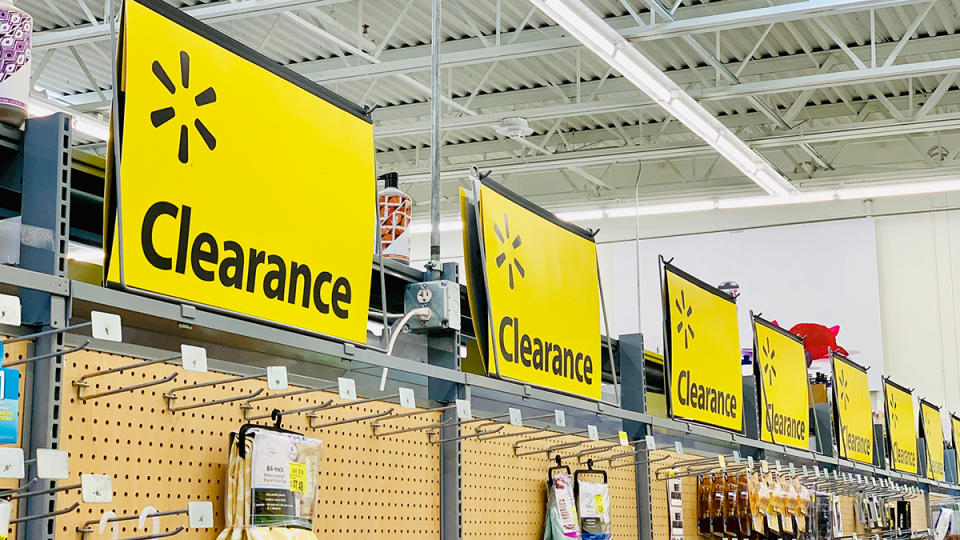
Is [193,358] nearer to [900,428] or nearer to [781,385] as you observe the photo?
[781,385]

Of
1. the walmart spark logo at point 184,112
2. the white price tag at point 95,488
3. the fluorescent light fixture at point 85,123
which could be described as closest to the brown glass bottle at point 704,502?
the walmart spark logo at point 184,112

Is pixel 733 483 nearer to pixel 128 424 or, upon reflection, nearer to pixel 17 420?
pixel 128 424

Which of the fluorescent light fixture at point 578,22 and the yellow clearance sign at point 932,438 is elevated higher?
the fluorescent light fixture at point 578,22

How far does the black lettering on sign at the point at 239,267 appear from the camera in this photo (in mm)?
2039

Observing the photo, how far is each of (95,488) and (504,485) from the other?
1.75m

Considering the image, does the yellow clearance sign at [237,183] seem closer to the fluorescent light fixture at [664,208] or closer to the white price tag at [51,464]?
the white price tag at [51,464]

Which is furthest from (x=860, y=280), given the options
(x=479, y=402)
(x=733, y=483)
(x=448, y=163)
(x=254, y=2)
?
(x=479, y=402)

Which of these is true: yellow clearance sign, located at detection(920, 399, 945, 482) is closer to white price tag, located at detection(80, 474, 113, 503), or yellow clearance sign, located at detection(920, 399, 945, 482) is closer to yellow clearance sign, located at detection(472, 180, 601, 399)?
yellow clearance sign, located at detection(472, 180, 601, 399)

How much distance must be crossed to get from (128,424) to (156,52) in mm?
714

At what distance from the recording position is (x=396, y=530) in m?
2.85

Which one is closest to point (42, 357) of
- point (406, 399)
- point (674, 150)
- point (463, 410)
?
point (406, 399)

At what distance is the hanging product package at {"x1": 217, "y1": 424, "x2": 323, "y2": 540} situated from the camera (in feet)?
7.25

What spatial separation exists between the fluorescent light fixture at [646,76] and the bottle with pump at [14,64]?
5.43 m

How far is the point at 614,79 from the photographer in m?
13.0
